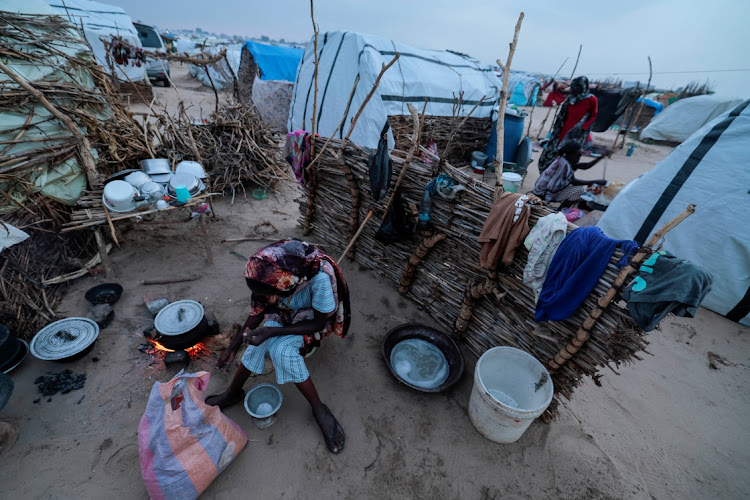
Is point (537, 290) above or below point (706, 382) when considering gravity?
above

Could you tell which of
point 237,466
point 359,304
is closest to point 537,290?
point 359,304

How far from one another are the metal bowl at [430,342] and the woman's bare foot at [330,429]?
2.23 ft

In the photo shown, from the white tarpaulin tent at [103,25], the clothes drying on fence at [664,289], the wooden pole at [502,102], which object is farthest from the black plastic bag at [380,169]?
the white tarpaulin tent at [103,25]

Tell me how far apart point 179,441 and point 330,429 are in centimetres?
104

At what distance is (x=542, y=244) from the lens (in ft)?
7.63

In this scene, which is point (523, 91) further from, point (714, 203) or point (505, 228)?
point (505, 228)

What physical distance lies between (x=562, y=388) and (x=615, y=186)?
5565 millimetres

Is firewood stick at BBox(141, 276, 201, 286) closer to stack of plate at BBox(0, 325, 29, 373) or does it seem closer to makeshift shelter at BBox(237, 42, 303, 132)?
stack of plate at BBox(0, 325, 29, 373)

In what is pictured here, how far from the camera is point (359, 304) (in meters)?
3.87

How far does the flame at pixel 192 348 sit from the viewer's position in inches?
115

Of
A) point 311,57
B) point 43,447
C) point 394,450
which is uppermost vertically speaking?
point 311,57

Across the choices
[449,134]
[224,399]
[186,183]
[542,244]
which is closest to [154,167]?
[186,183]

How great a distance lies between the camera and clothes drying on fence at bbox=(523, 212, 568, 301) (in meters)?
2.31

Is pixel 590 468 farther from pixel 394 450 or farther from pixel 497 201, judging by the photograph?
pixel 497 201
